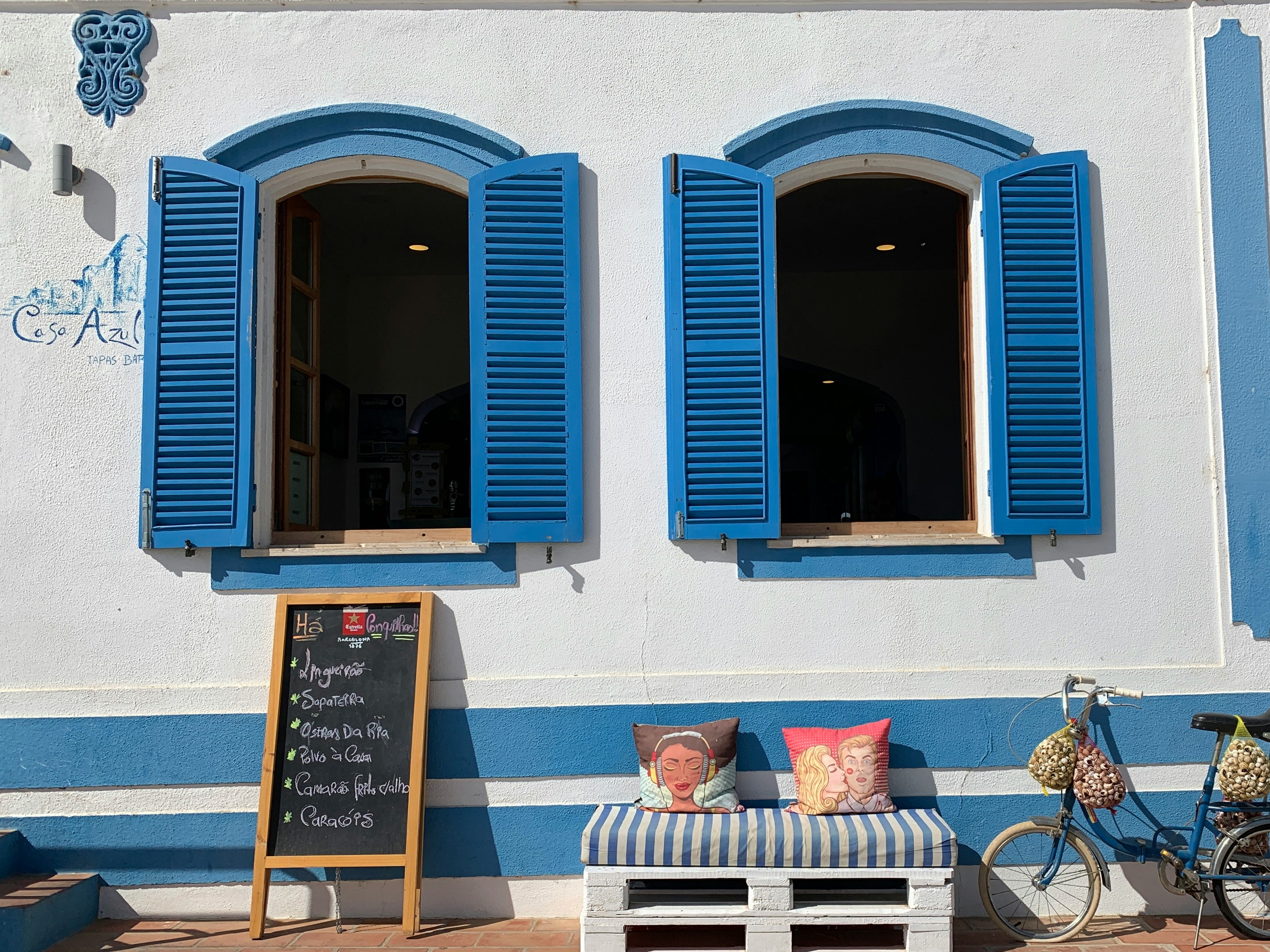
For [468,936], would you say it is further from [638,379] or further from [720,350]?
[720,350]

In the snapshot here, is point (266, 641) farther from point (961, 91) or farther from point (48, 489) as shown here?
point (961, 91)

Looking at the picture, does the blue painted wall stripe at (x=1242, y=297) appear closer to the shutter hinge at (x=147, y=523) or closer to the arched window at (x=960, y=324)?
the arched window at (x=960, y=324)

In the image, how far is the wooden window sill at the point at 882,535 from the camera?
5020 mm

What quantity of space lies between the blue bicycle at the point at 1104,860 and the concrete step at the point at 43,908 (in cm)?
380

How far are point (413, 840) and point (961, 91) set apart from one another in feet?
13.5

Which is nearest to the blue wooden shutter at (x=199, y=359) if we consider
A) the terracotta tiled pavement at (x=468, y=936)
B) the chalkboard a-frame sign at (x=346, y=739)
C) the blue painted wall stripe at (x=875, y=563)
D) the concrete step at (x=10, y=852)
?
the chalkboard a-frame sign at (x=346, y=739)

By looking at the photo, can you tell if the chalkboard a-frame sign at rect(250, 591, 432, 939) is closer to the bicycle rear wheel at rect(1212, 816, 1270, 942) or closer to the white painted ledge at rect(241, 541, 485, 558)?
the white painted ledge at rect(241, 541, 485, 558)

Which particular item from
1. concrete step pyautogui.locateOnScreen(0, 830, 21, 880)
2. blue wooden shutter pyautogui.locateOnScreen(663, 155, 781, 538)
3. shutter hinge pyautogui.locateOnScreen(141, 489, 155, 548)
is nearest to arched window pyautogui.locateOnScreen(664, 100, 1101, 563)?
blue wooden shutter pyautogui.locateOnScreen(663, 155, 781, 538)

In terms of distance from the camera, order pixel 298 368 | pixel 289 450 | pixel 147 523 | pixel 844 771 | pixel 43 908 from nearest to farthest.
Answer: pixel 43 908, pixel 844 771, pixel 147 523, pixel 289 450, pixel 298 368

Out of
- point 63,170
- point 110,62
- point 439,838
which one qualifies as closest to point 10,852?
point 439,838

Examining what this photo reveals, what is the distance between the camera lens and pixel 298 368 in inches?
217

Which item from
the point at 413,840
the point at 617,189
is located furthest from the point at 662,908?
the point at 617,189

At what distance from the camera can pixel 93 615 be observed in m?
5.03

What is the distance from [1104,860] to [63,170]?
5528 millimetres
